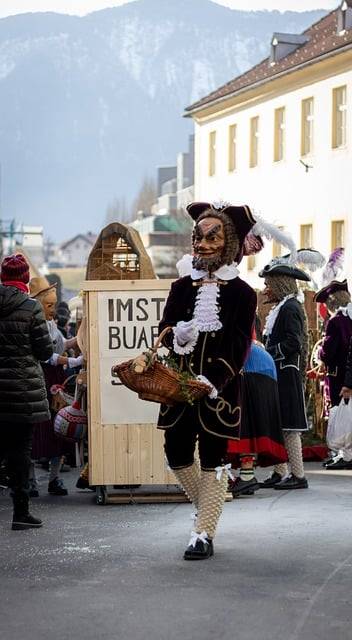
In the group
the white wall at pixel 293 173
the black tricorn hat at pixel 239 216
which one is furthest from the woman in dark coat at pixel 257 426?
the white wall at pixel 293 173

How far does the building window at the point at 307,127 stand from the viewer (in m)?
44.5

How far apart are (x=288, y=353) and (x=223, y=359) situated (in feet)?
12.0

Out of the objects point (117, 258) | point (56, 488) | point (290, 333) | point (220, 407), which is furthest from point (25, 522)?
point (117, 258)

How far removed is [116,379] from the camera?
10711 millimetres

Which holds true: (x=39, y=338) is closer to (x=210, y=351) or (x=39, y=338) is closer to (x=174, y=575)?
(x=210, y=351)

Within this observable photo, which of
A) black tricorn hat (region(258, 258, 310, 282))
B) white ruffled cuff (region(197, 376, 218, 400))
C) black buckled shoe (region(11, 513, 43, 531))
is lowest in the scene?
black buckled shoe (region(11, 513, 43, 531))

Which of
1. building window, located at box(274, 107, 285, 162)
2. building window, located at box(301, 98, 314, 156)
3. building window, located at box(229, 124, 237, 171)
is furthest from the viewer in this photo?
building window, located at box(229, 124, 237, 171)

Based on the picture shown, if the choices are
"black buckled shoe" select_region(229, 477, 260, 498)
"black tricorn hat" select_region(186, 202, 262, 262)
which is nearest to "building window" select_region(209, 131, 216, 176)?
"black buckled shoe" select_region(229, 477, 260, 498)

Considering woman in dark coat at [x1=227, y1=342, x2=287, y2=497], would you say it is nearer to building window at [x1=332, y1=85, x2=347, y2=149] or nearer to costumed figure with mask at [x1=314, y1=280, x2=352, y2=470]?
costumed figure with mask at [x1=314, y1=280, x2=352, y2=470]

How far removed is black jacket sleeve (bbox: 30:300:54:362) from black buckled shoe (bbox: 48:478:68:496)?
7.31 ft

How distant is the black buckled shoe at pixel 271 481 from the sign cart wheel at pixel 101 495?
5.17ft

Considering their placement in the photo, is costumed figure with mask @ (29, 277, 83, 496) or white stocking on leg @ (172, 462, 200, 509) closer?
white stocking on leg @ (172, 462, 200, 509)

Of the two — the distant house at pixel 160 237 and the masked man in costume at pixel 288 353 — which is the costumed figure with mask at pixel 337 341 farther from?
the distant house at pixel 160 237

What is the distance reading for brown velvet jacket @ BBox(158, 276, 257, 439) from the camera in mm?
8227
